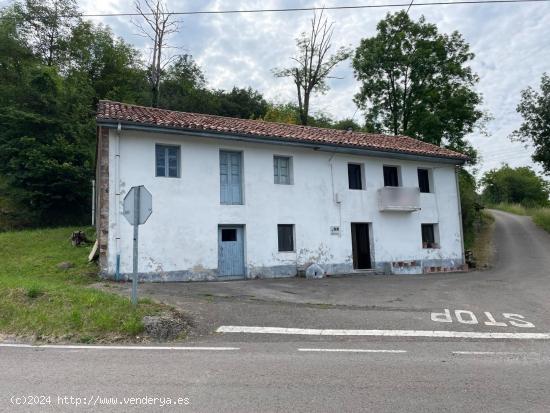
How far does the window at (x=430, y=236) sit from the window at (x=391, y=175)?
2.68 metres

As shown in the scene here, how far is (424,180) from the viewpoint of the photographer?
20.9m

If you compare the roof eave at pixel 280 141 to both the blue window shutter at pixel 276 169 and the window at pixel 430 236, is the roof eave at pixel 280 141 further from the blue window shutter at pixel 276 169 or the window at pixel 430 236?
the window at pixel 430 236

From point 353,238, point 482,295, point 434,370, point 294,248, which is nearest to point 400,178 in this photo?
point 353,238

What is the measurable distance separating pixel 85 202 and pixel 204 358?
69.1 ft

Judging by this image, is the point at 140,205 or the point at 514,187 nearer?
the point at 140,205

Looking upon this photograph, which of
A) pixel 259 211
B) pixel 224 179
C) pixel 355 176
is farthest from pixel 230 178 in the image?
pixel 355 176

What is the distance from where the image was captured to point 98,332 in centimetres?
754

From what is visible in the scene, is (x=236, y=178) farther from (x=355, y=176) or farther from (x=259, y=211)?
(x=355, y=176)

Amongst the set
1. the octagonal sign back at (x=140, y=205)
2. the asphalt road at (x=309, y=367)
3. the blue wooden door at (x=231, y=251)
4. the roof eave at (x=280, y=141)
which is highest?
the roof eave at (x=280, y=141)

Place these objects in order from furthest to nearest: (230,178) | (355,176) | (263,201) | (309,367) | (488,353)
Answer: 1. (355,176)
2. (263,201)
3. (230,178)
4. (488,353)
5. (309,367)

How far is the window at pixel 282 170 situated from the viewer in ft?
55.3

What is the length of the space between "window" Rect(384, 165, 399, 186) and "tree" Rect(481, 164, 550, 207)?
157 feet

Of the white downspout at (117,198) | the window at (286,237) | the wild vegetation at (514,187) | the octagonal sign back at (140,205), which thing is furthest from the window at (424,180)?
the wild vegetation at (514,187)

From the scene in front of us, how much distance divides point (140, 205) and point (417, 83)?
28316mm
